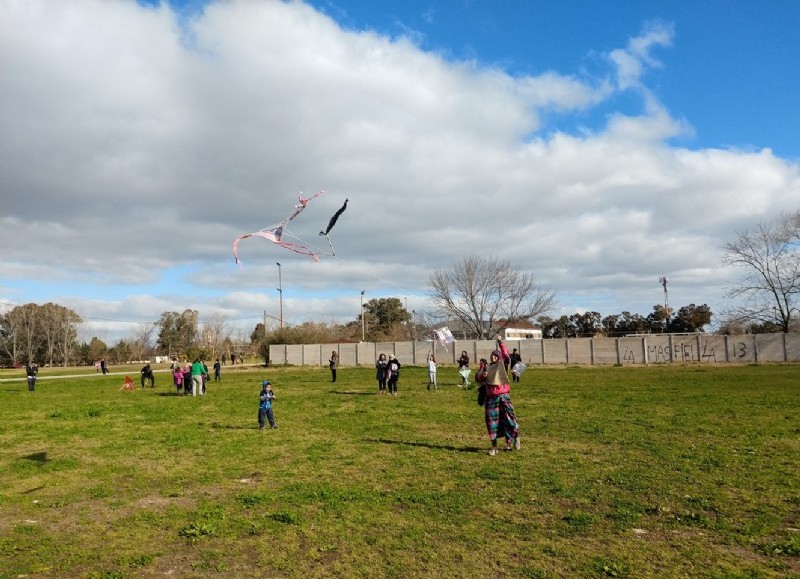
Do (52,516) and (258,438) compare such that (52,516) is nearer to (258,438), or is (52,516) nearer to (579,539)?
(258,438)

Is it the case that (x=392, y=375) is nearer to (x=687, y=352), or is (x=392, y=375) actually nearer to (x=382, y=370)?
(x=382, y=370)

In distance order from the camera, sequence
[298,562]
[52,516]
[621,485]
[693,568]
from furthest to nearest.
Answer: [621,485] < [52,516] < [298,562] < [693,568]

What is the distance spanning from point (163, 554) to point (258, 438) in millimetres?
7467

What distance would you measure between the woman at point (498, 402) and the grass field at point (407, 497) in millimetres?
491

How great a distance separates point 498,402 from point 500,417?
363 mm

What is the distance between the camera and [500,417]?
11320 millimetres

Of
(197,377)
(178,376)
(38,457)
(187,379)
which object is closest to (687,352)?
(197,377)

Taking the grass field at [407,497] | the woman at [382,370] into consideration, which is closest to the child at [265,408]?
the grass field at [407,497]

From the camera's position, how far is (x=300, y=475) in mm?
9656

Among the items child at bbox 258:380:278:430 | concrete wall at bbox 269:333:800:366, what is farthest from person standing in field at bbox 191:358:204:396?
concrete wall at bbox 269:333:800:366

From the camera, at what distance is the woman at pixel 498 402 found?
434 inches

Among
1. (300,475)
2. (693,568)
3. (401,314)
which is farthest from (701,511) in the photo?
(401,314)

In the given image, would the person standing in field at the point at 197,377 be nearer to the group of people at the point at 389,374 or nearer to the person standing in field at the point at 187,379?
the person standing in field at the point at 187,379

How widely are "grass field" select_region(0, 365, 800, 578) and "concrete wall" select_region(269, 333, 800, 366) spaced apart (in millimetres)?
31340
